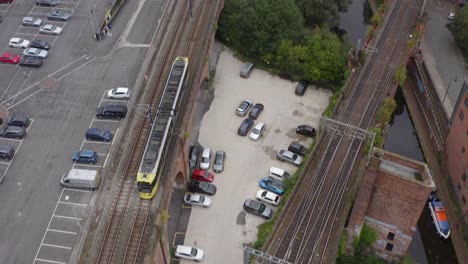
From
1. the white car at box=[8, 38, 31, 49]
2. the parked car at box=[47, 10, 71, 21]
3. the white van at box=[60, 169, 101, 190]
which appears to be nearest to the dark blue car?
the white van at box=[60, 169, 101, 190]

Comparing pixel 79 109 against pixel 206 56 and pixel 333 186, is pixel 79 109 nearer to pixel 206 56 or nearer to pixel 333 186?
pixel 206 56

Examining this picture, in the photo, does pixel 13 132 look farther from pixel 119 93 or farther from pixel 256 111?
pixel 256 111

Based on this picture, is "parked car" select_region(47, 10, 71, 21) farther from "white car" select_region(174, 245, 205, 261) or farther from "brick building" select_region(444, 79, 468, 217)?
"brick building" select_region(444, 79, 468, 217)

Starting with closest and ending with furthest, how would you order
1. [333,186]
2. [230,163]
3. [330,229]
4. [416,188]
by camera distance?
[416,188] < [330,229] < [333,186] < [230,163]

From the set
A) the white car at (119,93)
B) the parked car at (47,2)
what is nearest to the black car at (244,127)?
the white car at (119,93)

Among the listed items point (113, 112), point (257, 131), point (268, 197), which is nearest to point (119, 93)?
point (113, 112)

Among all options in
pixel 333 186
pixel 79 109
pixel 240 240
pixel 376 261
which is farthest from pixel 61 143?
pixel 376 261
